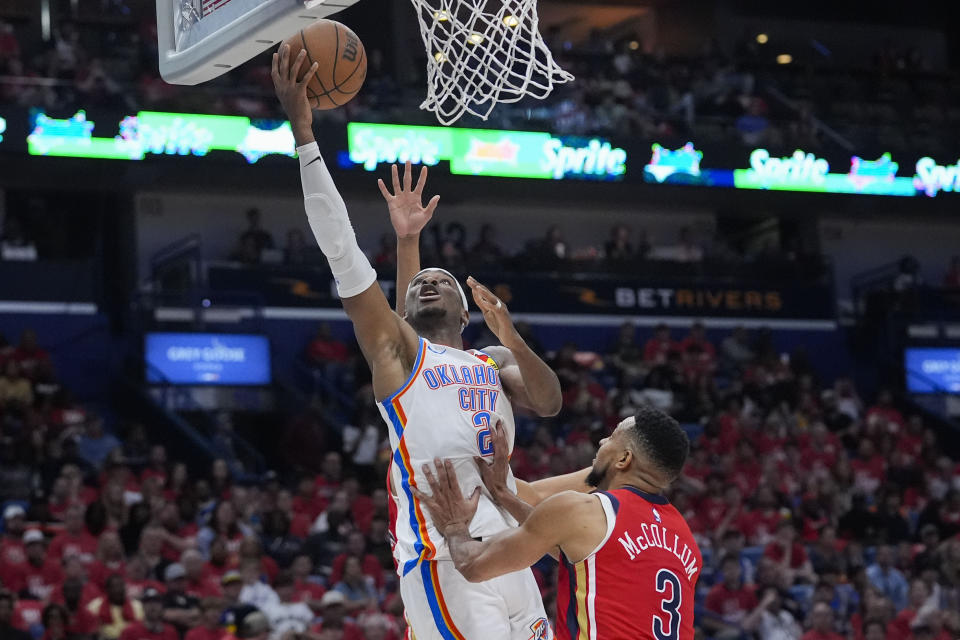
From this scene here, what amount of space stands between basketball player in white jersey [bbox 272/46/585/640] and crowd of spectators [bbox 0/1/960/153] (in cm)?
1176

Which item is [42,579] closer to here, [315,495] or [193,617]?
[193,617]

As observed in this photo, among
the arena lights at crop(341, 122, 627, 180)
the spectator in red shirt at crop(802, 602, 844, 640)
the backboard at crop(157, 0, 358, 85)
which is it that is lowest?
the spectator in red shirt at crop(802, 602, 844, 640)

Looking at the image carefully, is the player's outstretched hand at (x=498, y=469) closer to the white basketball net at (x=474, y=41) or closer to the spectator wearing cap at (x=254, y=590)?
the white basketball net at (x=474, y=41)

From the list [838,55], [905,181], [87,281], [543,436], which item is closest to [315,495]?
[543,436]

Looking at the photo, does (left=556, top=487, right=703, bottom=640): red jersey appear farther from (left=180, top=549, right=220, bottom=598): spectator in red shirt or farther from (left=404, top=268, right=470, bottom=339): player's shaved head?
(left=180, top=549, right=220, bottom=598): spectator in red shirt

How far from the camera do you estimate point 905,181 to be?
21.2 m

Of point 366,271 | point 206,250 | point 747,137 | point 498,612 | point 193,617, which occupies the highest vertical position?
point 747,137

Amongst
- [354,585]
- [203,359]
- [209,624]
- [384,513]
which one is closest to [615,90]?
[203,359]

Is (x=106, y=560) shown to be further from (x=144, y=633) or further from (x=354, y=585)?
(x=354, y=585)

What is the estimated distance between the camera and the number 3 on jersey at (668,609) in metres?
4.53

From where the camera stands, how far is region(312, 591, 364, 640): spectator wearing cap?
10211 mm

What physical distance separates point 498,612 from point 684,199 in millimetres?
16925

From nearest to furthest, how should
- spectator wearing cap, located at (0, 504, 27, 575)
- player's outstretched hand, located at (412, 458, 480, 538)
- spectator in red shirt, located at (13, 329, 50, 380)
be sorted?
player's outstretched hand, located at (412, 458, 480, 538) → spectator wearing cap, located at (0, 504, 27, 575) → spectator in red shirt, located at (13, 329, 50, 380)

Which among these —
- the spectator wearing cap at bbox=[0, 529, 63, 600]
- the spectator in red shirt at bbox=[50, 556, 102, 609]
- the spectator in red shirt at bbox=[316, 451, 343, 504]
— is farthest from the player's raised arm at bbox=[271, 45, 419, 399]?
the spectator in red shirt at bbox=[316, 451, 343, 504]
